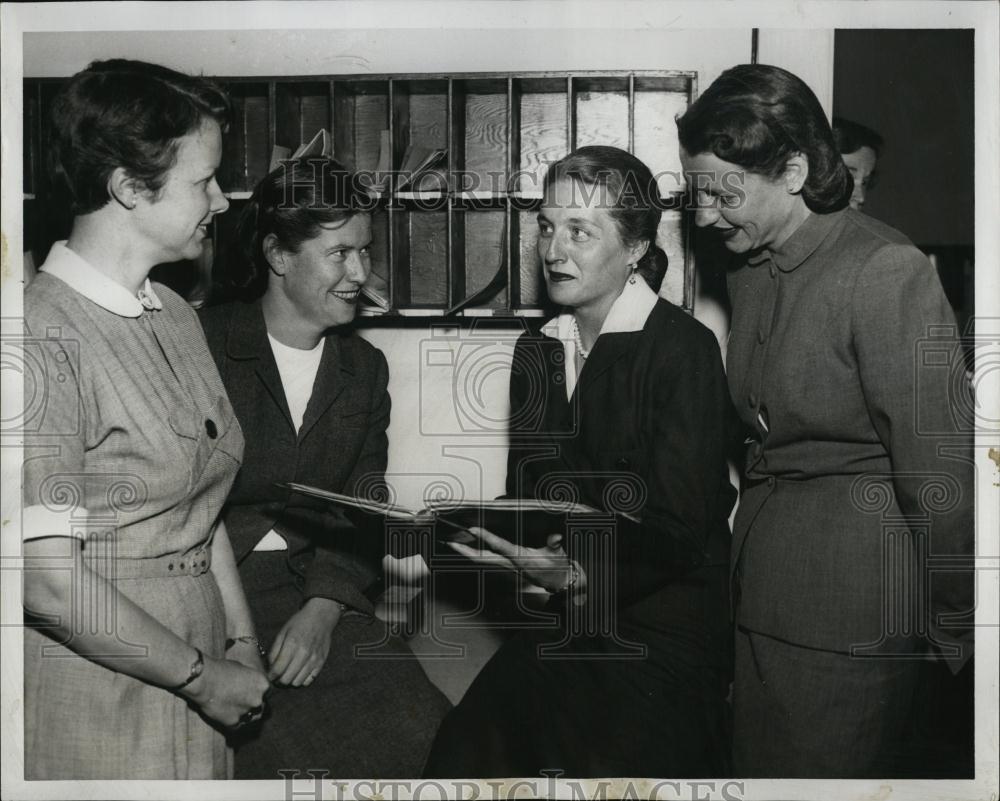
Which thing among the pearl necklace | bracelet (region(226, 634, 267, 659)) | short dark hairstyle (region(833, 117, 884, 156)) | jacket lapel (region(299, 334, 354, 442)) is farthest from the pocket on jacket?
short dark hairstyle (region(833, 117, 884, 156))

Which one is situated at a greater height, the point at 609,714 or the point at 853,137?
the point at 853,137

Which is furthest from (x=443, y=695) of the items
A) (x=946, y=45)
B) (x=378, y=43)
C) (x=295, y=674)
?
(x=946, y=45)

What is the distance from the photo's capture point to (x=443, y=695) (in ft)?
A: 6.07

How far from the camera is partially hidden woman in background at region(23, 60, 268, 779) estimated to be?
1630 mm

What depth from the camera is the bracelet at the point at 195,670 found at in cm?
167

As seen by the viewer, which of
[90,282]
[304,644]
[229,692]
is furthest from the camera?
[304,644]

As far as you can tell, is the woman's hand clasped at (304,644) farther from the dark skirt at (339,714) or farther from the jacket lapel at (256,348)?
the jacket lapel at (256,348)

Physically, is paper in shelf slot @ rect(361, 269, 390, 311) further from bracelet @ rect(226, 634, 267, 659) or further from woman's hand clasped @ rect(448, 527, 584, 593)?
bracelet @ rect(226, 634, 267, 659)

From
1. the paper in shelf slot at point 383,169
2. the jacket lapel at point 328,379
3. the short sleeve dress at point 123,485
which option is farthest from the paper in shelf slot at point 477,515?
the paper in shelf slot at point 383,169

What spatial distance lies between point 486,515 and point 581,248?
57 centimetres

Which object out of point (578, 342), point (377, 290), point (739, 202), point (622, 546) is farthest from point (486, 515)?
point (739, 202)

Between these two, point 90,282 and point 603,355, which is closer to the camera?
point 90,282

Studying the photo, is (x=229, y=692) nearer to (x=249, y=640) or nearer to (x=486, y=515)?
(x=249, y=640)

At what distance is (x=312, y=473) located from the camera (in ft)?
6.08
